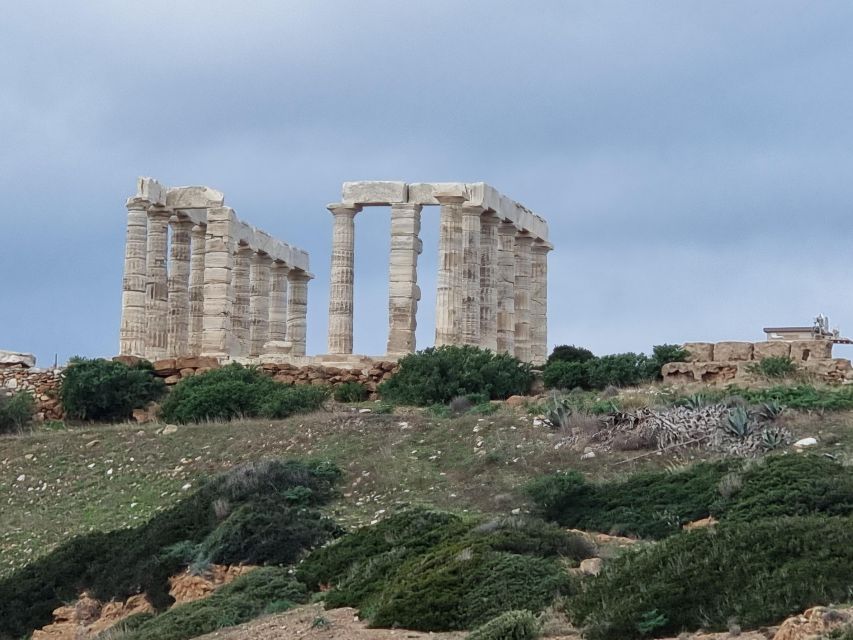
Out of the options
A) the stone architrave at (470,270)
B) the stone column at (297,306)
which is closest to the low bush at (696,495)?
the stone architrave at (470,270)

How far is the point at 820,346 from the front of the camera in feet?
122

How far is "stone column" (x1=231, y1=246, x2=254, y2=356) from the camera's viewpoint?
54781 mm

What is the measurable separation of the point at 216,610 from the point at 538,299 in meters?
34.4

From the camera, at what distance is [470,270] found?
47.4 m

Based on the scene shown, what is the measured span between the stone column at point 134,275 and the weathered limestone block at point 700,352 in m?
16.5

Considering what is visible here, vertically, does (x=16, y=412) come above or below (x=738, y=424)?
above

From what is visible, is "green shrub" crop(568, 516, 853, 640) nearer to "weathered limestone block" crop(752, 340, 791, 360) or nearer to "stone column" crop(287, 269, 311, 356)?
"weathered limestone block" crop(752, 340, 791, 360)

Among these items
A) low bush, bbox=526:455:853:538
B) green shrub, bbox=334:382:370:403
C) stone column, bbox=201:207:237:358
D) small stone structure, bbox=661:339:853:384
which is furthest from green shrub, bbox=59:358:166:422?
low bush, bbox=526:455:853:538

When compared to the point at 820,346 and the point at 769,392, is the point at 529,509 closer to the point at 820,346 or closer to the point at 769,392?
the point at 769,392

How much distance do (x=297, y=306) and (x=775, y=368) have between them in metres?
25.3

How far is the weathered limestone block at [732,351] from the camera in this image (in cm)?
3766

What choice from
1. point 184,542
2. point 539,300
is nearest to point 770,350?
point 184,542

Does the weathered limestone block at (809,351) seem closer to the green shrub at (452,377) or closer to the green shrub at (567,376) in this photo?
the green shrub at (567,376)

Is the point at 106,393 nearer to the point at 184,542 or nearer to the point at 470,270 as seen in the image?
the point at 470,270
